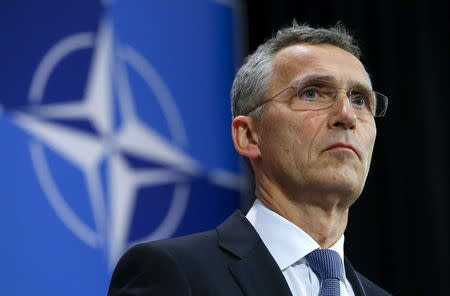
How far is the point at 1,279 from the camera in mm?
2826

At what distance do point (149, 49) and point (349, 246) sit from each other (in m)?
1.33

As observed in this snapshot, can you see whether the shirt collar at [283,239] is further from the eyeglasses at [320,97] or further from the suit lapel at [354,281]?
the eyeglasses at [320,97]

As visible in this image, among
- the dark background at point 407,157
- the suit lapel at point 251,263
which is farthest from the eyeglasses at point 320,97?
the dark background at point 407,157

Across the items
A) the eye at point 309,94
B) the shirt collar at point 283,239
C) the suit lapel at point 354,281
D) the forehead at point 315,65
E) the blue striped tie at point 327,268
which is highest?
the forehead at point 315,65

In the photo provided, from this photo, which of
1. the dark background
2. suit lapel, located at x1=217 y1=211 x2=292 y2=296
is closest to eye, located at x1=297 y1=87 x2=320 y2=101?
suit lapel, located at x1=217 y1=211 x2=292 y2=296

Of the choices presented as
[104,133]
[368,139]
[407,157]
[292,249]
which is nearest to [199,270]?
[292,249]

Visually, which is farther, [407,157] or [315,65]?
[407,157]

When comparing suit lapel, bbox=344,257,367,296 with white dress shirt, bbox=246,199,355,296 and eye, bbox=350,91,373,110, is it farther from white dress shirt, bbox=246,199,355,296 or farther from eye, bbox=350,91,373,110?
eye, bbox=350,91,373,110

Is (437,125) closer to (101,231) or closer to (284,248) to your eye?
(101,231)

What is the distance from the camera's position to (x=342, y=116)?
6.30 feet

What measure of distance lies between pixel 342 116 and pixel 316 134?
3.1 inches

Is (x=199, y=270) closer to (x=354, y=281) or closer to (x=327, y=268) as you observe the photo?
(x=327, y=268)

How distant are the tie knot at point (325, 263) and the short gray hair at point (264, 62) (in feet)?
1.33

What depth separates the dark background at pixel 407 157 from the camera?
3645 mm
